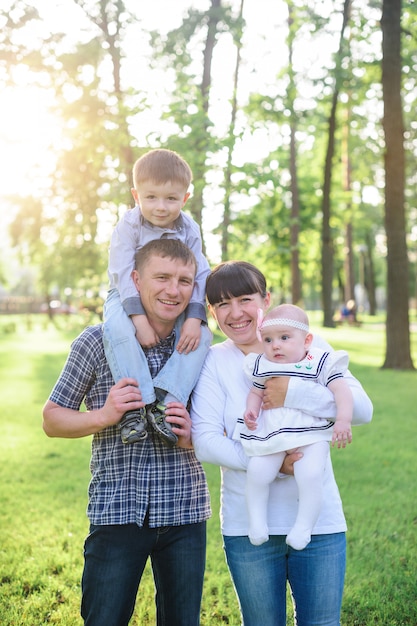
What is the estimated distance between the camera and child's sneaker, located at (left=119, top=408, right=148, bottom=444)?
2.64 metres

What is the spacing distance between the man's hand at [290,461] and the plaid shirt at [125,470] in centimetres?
51

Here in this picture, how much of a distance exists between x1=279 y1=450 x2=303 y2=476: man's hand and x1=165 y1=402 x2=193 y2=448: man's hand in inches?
16.8

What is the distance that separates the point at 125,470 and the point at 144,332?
61 cm

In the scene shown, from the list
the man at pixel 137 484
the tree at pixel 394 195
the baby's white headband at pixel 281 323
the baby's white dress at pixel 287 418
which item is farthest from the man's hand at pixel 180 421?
the tree at pixel 394 195

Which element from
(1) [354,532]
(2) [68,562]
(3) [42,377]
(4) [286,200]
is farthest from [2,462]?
(4) [286,200]

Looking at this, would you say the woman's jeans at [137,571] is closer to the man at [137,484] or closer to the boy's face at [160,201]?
the man at [137,484]

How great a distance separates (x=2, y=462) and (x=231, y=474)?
5.88 meters

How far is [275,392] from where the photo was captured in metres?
2.47

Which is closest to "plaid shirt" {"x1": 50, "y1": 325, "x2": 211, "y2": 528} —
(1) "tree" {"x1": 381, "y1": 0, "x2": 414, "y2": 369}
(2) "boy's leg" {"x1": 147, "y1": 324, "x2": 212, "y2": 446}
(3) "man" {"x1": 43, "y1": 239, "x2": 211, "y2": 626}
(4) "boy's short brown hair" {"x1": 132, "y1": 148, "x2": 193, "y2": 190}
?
(3) "man" {"x1": 43, "y1": 239, "x2": 211, "y2": 626}

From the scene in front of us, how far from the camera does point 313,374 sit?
2.53 meters

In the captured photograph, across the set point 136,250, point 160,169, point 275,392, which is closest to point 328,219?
point 160,169

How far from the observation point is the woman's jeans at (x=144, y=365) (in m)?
2.75

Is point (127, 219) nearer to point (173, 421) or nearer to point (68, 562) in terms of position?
point (173, 421)

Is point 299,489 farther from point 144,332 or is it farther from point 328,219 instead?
point 328,219
